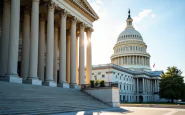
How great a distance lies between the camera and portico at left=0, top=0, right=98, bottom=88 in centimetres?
2825

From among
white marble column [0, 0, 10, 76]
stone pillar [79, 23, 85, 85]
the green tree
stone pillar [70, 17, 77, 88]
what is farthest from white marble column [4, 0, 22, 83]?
the green tree

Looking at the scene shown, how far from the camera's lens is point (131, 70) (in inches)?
4680

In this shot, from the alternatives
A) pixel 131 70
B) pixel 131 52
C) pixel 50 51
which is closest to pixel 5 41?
pixel 50 51

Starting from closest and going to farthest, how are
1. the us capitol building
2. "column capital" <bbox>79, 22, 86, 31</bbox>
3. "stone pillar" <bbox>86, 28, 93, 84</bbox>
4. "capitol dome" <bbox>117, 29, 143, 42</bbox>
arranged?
1. "column capital" <bbox>79, 22, 86, 31</bbox>
2. "stone pillar" <bbox>86, 28, 93, 84</bbox>
3. the us capitol building
4. "capitol dome" <bbox>117, 29, 143, 42</bbox>

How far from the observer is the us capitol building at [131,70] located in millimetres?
97806

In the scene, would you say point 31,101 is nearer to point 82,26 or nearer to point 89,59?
point 82,26

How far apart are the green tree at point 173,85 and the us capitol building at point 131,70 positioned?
20260 millimetres

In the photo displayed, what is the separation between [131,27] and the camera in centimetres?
15325

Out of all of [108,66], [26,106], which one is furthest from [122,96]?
[26,106]

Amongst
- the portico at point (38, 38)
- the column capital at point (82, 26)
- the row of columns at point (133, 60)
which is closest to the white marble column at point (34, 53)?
the portico at point (38, 38)

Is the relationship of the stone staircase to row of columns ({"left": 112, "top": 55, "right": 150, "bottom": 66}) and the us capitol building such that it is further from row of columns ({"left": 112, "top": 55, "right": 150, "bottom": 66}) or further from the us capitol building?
row of columns ({"left": 112, "top": 55, "right": 150, "bottom": 66})

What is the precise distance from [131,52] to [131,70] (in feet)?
61.5

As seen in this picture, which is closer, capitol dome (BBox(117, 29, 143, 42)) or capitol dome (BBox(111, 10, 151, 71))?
capitol dome (BBox(111, 10, 151, 71))

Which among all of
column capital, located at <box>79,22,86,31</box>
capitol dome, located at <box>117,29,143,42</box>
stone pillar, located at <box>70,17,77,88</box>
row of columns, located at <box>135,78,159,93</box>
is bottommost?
row of columns, located at <box>135,78,159,93</box>
